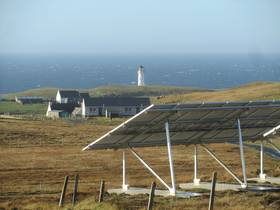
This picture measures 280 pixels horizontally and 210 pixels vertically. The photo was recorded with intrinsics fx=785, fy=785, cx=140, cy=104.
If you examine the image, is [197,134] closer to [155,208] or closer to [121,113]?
[155,208]

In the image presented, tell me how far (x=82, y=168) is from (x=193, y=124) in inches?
564

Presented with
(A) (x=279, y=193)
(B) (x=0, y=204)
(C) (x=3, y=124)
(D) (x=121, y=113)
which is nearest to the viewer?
(B) (x=0, y=204)

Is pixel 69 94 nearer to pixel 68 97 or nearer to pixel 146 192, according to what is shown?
pixel 68 97

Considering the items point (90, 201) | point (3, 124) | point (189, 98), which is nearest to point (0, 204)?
point (90, 201)

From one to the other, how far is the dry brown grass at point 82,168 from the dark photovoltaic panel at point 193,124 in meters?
2.37

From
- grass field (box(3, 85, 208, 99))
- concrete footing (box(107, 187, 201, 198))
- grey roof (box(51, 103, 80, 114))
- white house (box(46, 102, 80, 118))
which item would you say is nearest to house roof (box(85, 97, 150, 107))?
white house (box(46, 102, 80, 118))

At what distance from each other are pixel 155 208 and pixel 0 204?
18.3 ft

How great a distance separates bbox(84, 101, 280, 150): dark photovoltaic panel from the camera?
1159 inches

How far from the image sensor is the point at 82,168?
1742 inches

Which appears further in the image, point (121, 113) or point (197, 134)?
point (121, 113)

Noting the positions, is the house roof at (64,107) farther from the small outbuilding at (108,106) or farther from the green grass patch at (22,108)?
the small outbuilding at (108,106)

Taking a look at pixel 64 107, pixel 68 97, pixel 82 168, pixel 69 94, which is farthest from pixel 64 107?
pixel 82 168

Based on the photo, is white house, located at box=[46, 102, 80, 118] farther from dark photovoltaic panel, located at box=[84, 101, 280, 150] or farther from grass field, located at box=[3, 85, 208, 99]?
dark photovoltaic panel, located at box=[84, 101, 280, 150]

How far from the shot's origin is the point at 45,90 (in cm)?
17238
